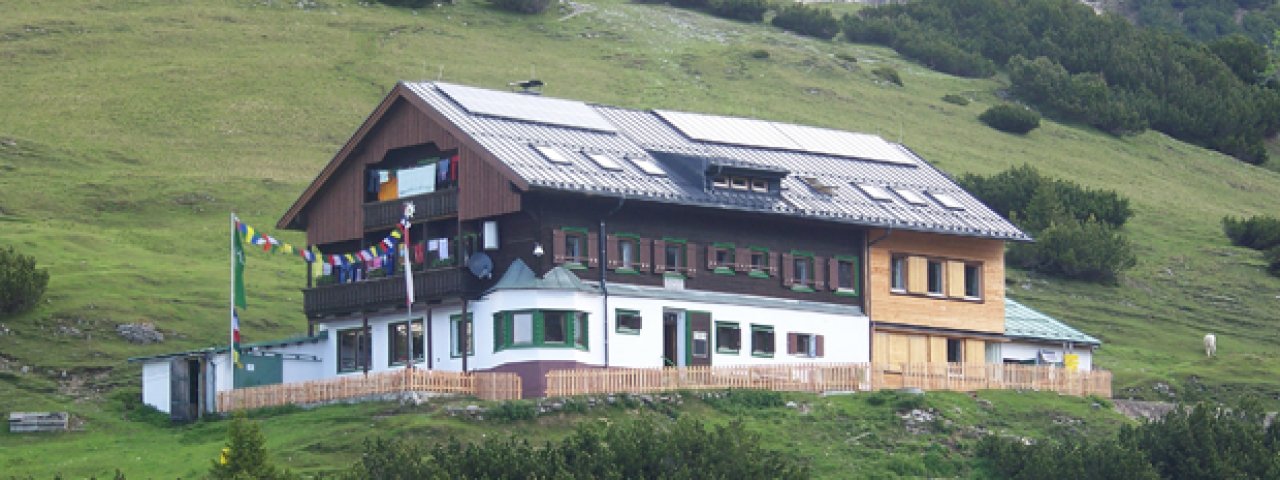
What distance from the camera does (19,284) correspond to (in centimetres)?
8019

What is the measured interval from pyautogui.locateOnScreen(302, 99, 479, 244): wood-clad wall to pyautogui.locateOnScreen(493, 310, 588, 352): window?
19.7 feet

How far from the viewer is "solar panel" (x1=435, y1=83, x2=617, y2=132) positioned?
7806cm

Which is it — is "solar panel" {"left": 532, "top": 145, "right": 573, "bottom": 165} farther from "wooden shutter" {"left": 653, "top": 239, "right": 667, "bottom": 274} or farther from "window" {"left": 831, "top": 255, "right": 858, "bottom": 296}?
"window" {"left": 831, "top": 255, "right": 858, "bottom": 296}

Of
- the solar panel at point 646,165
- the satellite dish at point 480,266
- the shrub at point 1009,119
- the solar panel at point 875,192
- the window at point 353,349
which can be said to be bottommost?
the window at point 353,349

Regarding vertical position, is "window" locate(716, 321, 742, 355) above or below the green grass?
above

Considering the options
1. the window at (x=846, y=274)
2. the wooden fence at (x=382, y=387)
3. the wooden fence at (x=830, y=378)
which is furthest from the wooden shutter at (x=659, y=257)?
the window at (x=846, y=274)

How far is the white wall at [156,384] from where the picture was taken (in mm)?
73312

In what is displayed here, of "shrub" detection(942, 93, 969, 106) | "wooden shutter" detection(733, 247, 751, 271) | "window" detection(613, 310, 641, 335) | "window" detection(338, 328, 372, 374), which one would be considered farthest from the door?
"shrub" detection(942, 93, 969, 106)

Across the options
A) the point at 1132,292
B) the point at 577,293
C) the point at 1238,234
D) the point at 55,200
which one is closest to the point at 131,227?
the point at 55,200

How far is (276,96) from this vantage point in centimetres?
12425

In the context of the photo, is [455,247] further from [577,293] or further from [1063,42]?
[1063,42]

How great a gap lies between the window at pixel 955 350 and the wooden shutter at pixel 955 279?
68.6 inches

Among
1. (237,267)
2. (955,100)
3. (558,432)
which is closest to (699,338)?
(558,432)

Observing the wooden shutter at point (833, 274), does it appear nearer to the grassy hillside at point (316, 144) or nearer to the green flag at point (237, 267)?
the grassy hillside at point (316, 144)
